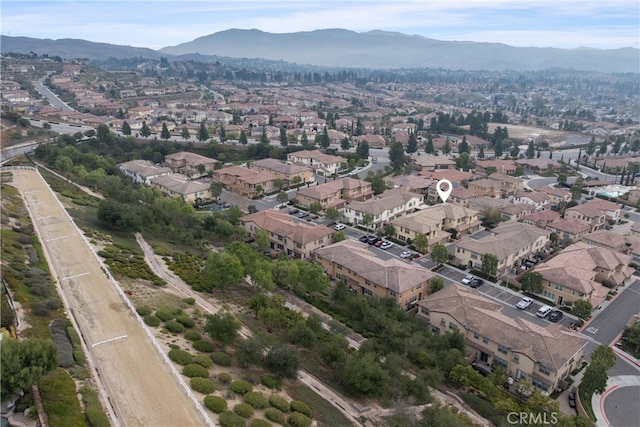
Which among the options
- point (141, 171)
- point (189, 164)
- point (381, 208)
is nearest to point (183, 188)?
point (141, 171)

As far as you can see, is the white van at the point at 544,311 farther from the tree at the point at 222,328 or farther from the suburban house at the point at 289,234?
the tree at the point at 222,328

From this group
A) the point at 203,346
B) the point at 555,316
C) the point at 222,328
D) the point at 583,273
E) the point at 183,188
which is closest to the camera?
the point at 203,346

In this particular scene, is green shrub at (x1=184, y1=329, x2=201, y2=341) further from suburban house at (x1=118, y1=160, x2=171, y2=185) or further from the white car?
suburban house at (x1=118, y1=160, x2=171, y2=185)

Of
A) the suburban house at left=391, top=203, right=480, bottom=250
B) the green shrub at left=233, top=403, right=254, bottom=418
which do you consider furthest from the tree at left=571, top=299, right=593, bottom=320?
the green shrub at left=233, top=403, right=254, bottom=418

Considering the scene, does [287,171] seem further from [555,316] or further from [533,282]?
[555,316]

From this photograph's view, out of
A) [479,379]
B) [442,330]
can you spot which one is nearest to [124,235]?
[442,330]

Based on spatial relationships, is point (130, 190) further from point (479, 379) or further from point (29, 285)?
point (479, 379)
